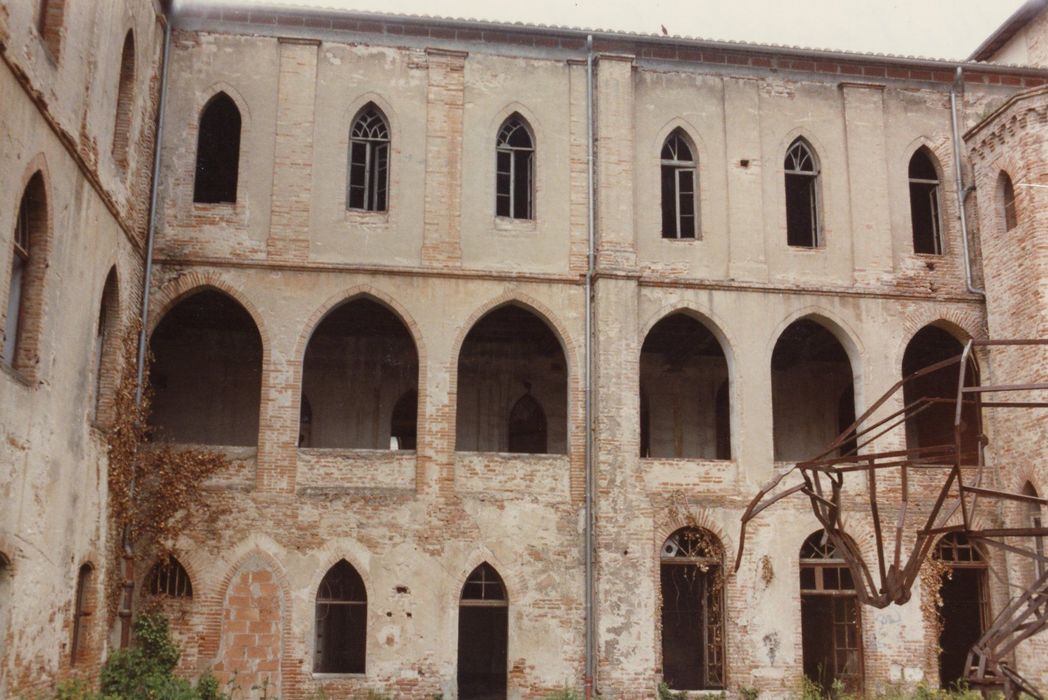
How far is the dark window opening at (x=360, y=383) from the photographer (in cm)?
2102

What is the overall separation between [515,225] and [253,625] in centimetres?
734

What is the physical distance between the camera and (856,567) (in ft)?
31.2

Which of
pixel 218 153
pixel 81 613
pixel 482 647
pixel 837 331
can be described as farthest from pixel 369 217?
pixel 482 647

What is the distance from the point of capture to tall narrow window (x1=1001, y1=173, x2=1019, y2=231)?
18.4 metres

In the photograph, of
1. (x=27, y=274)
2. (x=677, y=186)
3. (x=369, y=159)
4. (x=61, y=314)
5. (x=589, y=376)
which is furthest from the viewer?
(x=677, y=186)

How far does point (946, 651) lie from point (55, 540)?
1683cm

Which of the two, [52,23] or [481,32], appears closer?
[52,23]

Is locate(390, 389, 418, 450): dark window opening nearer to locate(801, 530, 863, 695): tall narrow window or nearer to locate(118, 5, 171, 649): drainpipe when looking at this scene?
locate(118, 5, 171, 649): drainpipe

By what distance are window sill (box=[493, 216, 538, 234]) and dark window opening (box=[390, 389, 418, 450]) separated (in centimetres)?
453

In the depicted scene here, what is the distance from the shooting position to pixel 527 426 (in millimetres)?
22094

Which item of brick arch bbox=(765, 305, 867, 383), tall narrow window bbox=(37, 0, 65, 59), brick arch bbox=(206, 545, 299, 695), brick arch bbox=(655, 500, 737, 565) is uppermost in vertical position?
tall narrow window bbox=(37, 0, 65, 59)

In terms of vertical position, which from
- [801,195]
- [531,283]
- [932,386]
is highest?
[801,195]

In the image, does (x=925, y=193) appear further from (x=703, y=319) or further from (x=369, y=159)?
(x=369, y=159)

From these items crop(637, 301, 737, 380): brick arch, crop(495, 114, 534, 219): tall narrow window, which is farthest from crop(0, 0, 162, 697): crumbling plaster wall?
crop(637, 301, 737, 380): brick arch
